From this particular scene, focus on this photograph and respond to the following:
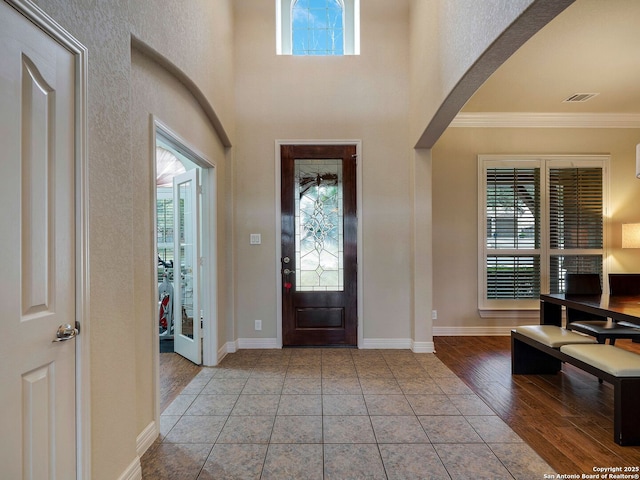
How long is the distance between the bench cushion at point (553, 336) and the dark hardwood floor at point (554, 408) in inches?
16.5

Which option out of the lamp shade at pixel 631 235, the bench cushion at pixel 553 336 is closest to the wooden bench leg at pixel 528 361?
the bench cushion at pixel 553 336

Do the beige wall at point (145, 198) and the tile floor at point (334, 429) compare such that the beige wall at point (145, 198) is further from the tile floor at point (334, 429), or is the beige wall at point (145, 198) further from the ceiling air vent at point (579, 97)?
the ceiling air vent at point (579, 97)

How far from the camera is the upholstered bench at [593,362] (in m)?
2.12

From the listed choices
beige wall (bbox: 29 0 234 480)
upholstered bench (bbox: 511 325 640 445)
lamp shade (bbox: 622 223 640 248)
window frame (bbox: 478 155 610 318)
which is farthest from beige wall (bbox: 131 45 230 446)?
lamp shade (bbox: 622 223 640 248)

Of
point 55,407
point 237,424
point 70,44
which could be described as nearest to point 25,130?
point 70,44

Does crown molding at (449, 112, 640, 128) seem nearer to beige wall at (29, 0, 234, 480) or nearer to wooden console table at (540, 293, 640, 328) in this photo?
wooden console table at (540, 293, 640, 328)

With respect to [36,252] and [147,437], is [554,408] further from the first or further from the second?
[36,252]

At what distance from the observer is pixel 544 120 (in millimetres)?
4691

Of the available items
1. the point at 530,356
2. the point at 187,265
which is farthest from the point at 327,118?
the point at 530,356

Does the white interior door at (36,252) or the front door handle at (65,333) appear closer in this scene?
the white interior door at (36,252)

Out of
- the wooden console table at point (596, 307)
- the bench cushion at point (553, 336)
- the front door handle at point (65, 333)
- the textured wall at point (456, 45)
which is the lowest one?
the bench cushion at point (553, 336)

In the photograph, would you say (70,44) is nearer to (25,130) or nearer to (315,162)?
(25,130)

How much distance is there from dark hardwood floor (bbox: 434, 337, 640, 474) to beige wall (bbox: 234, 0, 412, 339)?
3.12 ft

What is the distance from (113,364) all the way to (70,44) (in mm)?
1464
